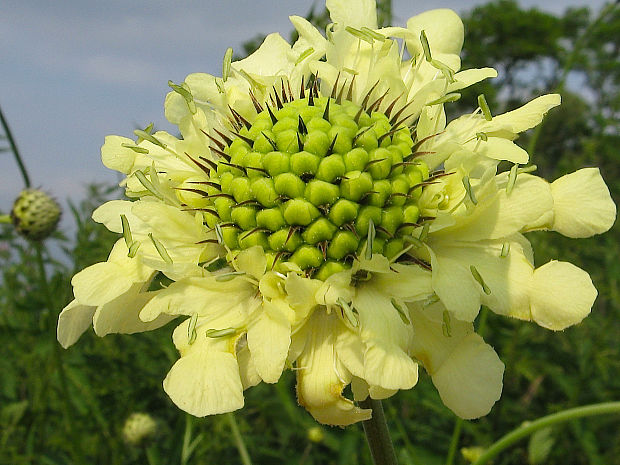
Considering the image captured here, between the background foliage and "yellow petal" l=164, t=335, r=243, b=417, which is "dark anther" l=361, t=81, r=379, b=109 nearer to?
"yellow petal" l=164, t=335, r=243, b=417

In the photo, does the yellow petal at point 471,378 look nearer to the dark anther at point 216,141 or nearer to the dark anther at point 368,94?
the dark anther at point 368,94

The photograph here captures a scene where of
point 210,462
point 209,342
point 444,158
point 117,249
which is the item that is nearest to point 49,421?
point 210,462

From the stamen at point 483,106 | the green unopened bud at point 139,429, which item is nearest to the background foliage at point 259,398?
the green unopened bud at point 139,429

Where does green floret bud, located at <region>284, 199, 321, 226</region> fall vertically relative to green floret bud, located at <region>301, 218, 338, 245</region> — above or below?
above

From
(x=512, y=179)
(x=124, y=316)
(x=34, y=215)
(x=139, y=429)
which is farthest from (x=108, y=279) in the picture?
→ (x=34, y=215)

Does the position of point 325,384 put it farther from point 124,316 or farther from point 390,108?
point 390,108

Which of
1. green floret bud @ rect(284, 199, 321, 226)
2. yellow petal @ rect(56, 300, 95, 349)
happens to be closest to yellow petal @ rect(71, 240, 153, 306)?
yellow petal @ rect(56, 300, 95, 349)

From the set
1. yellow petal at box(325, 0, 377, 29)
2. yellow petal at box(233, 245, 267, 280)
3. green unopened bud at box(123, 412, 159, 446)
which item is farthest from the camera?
green unopened bud at box(123, 412, 159, 446)

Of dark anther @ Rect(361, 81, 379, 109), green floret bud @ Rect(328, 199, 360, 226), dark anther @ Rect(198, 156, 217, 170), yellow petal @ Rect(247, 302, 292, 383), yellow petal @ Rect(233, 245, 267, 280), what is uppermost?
dark anther @ Rect(361, 81, 379, 109)
